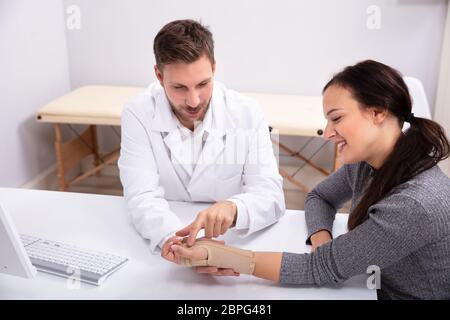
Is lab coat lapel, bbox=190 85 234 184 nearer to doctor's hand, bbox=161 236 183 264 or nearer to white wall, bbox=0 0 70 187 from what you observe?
doctor's hand, bbox=161 236 183 264

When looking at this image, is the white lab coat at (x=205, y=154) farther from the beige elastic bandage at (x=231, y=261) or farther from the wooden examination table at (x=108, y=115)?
the wooden examination table at (x=108, y=115)

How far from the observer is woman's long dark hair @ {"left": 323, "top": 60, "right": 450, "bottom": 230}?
111 centimetres

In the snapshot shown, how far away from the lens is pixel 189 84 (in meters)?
1.46

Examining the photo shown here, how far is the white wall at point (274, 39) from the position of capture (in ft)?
9.56

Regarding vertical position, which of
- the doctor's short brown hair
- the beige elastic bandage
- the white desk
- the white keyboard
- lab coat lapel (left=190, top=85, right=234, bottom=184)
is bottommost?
the white desk

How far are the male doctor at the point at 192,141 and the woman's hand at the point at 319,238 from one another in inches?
5.7

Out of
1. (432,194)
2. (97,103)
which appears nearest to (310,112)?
(97,103)

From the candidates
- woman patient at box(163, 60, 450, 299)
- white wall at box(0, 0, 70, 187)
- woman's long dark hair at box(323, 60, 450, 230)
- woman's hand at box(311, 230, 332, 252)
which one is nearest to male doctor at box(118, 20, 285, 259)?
woman's hand at box(311, 230, 332, 252)

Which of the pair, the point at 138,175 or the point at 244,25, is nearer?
the point at 138,175

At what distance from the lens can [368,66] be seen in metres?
1.14

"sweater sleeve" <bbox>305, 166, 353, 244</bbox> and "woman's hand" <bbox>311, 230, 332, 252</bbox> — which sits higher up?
"sweater sleeve" <bbox>305, 166, 353, 244</bbox>

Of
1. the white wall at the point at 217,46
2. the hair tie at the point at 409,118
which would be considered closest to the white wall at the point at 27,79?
the white wall at the point at 217,46

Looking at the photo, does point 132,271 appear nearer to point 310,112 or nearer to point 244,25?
point 310,112
